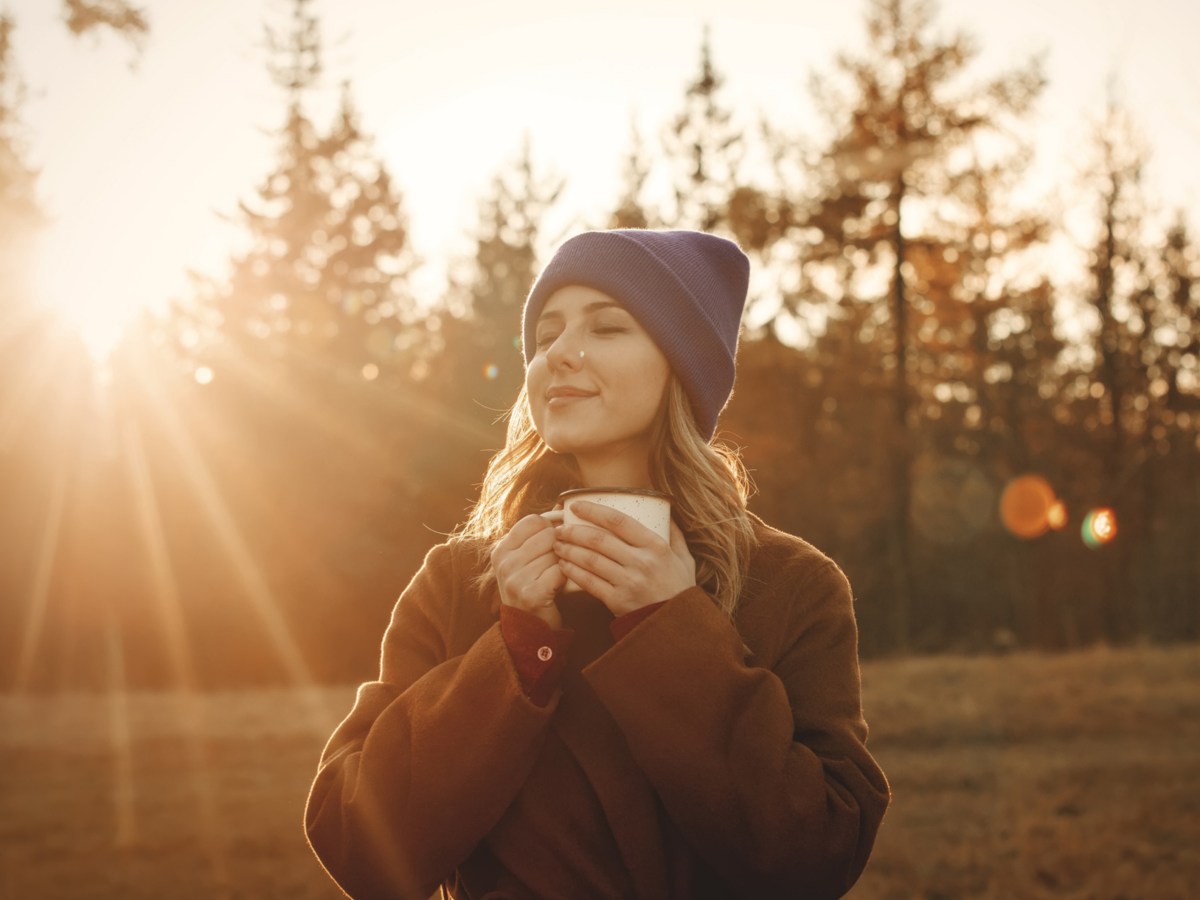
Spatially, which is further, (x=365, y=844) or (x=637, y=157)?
(x=637, y=157)

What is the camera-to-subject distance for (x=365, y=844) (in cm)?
206

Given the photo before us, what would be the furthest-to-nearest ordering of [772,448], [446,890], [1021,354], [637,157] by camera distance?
[1021,354] → [637,157] → [772,448] → [446,890]

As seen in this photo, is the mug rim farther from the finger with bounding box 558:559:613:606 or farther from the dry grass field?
the dry grass field

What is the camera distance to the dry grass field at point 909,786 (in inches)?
276

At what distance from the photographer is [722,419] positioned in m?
20.2

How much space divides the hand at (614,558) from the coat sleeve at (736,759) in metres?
0.05

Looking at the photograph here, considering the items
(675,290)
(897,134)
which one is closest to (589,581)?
(675,290)

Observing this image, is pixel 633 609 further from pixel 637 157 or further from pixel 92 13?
pixel 637 157

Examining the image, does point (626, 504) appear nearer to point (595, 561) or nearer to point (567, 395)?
point (595, 561)

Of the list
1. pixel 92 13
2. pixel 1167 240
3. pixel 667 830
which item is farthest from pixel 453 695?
pixel 1167 240

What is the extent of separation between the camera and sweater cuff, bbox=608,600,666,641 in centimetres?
204

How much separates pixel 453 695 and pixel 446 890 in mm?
552

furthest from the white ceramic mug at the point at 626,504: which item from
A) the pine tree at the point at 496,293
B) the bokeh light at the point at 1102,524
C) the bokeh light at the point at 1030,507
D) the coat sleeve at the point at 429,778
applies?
the bokeh light at the point at 1030,507

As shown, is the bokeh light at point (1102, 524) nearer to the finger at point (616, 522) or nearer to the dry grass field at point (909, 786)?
the dry grass field at point (909, 786)
